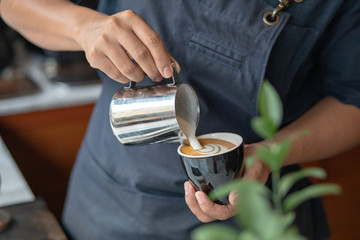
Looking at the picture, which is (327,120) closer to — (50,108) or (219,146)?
(219,146)

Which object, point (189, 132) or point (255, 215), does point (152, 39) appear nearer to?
point (189, 132)

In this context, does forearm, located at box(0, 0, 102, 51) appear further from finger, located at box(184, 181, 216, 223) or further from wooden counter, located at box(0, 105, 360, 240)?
wooden counter, located at box(0, 105, 360, 240)

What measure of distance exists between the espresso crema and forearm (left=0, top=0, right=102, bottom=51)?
295 mm

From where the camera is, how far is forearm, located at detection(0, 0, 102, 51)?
865 millimetres

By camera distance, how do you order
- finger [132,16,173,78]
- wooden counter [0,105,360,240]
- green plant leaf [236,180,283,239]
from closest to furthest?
green plant leaf [236,180,283,239] → finger [132,16,173,78] → wooden counter [0,105,360,240]

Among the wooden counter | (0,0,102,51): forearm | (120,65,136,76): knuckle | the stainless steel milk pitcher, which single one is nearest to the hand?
the stainless steel milk pitcher

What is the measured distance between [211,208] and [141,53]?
269 millimetres

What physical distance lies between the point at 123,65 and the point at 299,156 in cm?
43

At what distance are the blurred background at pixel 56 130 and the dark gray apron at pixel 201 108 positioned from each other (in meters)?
0.85

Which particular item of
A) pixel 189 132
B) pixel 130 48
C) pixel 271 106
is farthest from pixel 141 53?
pixel 271 106

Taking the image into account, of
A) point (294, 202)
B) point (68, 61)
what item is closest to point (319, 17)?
point (294, 202)

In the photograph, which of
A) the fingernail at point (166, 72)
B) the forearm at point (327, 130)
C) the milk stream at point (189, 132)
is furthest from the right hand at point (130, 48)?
the forearm at point (327, 130)

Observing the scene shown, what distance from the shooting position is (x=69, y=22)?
87cm

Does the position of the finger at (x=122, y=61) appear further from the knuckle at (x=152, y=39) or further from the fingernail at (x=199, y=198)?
the fingernail at (x=199, y=198)
